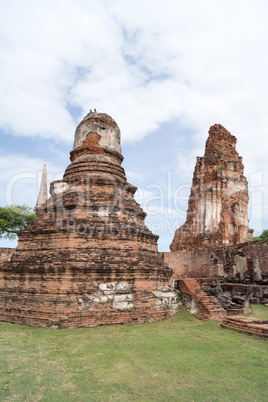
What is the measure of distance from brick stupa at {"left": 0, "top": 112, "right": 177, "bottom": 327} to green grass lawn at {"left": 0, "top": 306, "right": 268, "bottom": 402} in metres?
0.83

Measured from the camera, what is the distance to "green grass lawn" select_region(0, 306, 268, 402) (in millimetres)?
3758

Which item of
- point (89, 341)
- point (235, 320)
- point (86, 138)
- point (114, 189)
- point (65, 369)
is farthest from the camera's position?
point (86, 138)

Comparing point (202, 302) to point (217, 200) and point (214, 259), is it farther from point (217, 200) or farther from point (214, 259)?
point (217, 200)

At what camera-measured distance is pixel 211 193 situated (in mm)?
27453

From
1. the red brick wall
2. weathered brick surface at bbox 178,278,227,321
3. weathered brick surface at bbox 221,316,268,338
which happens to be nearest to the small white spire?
the red brick wall

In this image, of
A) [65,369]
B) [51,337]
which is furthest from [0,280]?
[65,369]

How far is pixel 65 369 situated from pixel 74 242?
15.0 ft

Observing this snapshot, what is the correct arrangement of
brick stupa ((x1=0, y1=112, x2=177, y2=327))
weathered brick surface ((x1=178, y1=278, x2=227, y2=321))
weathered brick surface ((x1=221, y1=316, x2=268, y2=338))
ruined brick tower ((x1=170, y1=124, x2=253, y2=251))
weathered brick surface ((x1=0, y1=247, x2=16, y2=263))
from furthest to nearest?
ruined brick tower ((x1=170, y1=124, x2=253, y2=251)) → weathered brick surface ((x1=0, y1=247, x2=16, y2=263)) → weathered brick surface ((x1=178, y1=278, x2=227, y2=321)) → brick stupa ((x1=0, y1=112, x2=177, y2=327)) → weathered brick surface ((x1=221, y1=316, x2=268, y2=338))

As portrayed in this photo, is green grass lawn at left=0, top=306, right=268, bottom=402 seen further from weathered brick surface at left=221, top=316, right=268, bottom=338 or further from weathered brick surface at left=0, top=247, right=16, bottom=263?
weathered brick surface at left=0, top=247, right=16, bottom=263

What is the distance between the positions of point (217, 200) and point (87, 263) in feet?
68.7

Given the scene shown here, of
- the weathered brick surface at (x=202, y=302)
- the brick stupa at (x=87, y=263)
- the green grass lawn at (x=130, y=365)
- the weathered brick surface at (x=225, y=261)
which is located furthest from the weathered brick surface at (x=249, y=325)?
the weathered brick surface at (x=225, y=261)

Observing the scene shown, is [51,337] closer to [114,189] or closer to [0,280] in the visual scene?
[0,280]

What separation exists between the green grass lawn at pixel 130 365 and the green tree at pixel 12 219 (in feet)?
44.0

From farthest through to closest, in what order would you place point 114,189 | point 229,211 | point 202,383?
point 229,211, point 114,189, point 202,383
